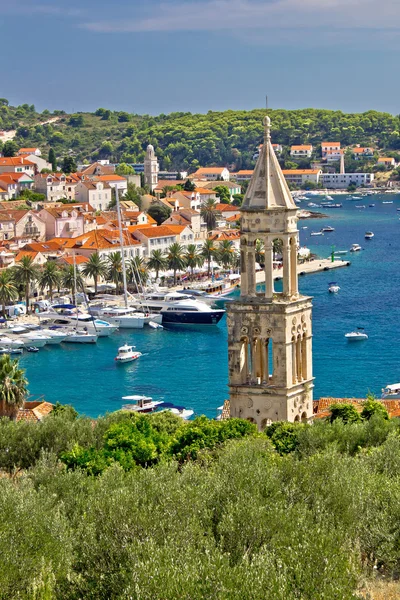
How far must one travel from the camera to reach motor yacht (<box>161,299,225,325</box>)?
73938mm

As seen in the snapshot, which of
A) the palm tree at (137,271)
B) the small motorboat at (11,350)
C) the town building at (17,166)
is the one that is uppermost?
the town building at (17,166)

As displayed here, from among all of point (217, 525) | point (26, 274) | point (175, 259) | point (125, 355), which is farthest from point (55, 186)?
point (217, 525)

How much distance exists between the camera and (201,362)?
61.6 meters

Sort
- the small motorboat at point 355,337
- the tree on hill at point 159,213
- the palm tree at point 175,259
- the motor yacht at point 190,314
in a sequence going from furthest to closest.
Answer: the tree on hill at point 159,213 < the palm tree at point 175,259 < the motor yacht at point 190,314 < the small motorboat at point 355,337

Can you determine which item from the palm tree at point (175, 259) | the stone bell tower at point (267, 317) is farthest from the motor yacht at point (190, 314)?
the stone bell tower at point (267, 317)

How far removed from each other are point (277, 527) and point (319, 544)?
1310 millimetres

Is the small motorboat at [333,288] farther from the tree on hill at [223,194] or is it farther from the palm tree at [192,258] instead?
the tree on hill at [223,194]

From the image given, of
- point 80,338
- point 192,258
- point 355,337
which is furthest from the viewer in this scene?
point 192,258

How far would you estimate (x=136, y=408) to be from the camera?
4797 centimetres

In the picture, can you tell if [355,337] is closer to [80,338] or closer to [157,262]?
[80,338]

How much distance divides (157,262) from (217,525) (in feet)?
231

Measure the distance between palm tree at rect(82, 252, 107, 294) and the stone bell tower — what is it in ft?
188

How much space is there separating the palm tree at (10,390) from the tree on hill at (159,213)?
258ft

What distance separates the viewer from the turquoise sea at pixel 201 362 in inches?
2096
